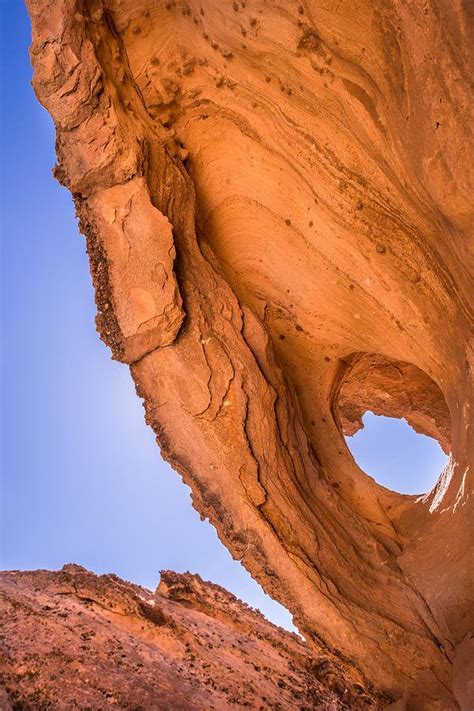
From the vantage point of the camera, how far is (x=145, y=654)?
5074 millimetres

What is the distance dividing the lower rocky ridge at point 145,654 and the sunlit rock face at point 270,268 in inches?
26.4

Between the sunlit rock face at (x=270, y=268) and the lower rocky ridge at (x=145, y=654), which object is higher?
the sunlit rock face at (x=270, y=268)

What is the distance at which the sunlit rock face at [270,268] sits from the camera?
406 cm

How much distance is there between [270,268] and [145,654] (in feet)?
10.7

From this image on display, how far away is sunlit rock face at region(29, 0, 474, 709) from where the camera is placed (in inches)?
160

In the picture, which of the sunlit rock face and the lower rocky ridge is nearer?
the sunlit rock face

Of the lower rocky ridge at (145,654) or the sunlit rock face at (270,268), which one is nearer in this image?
the sunlit rock face at (270,268)

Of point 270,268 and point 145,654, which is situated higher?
point 270,268

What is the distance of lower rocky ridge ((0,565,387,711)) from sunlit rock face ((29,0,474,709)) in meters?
0.67

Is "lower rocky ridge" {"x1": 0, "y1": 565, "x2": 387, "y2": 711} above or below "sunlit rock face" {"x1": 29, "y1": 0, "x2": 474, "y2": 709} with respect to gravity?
below

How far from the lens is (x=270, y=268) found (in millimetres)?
5164

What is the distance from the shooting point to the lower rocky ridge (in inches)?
165

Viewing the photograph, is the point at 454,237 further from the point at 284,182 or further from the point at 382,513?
the point at 382,513

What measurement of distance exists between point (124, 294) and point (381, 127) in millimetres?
2026
